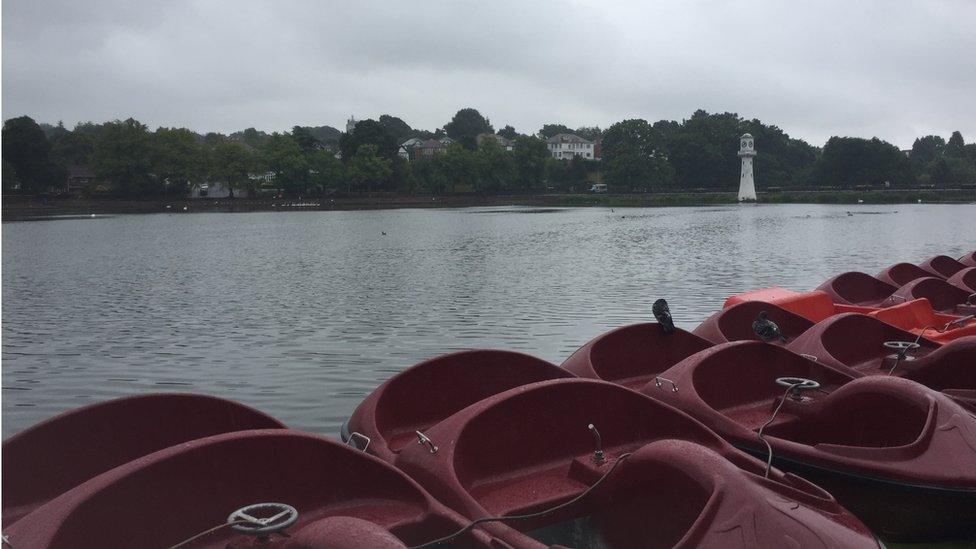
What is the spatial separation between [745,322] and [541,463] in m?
4.59

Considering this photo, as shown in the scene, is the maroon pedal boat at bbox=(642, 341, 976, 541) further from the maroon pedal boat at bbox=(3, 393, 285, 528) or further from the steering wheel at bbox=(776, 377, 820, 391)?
the maroon pedal boat at bbox=(3, 393, 285, 528)

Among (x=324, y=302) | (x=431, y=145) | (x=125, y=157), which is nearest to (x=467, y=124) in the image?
(x=431, y=145)

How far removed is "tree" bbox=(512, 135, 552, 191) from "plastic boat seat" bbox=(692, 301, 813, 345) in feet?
345

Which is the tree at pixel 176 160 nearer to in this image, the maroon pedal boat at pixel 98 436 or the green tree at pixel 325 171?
the green tree at pixel 325 171

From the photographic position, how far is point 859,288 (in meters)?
12.8

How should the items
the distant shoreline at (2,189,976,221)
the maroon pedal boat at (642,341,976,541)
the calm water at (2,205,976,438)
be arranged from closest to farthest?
the maroon pedal boat at (642,341,976,541) → the calm water at (2,205,976,438) → the distant shoreline at (2,189,976,221)

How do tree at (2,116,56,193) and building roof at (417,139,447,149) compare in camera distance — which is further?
building roof at (417,139,447,149)

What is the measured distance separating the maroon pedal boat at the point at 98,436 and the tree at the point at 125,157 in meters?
95.1

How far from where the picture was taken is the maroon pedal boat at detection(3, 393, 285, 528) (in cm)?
474

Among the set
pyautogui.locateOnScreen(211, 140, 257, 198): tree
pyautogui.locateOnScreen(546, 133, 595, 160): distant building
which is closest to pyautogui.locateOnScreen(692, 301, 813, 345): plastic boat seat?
pyautogui.locateOnScreen(211, 140, 257, 198): tree

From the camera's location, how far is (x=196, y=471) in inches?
155

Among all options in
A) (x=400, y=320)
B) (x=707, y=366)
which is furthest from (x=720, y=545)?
(x=400, y=320)

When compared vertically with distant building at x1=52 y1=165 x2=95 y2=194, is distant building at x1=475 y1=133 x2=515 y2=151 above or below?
above

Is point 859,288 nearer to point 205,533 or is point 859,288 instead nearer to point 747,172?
point 205,533
